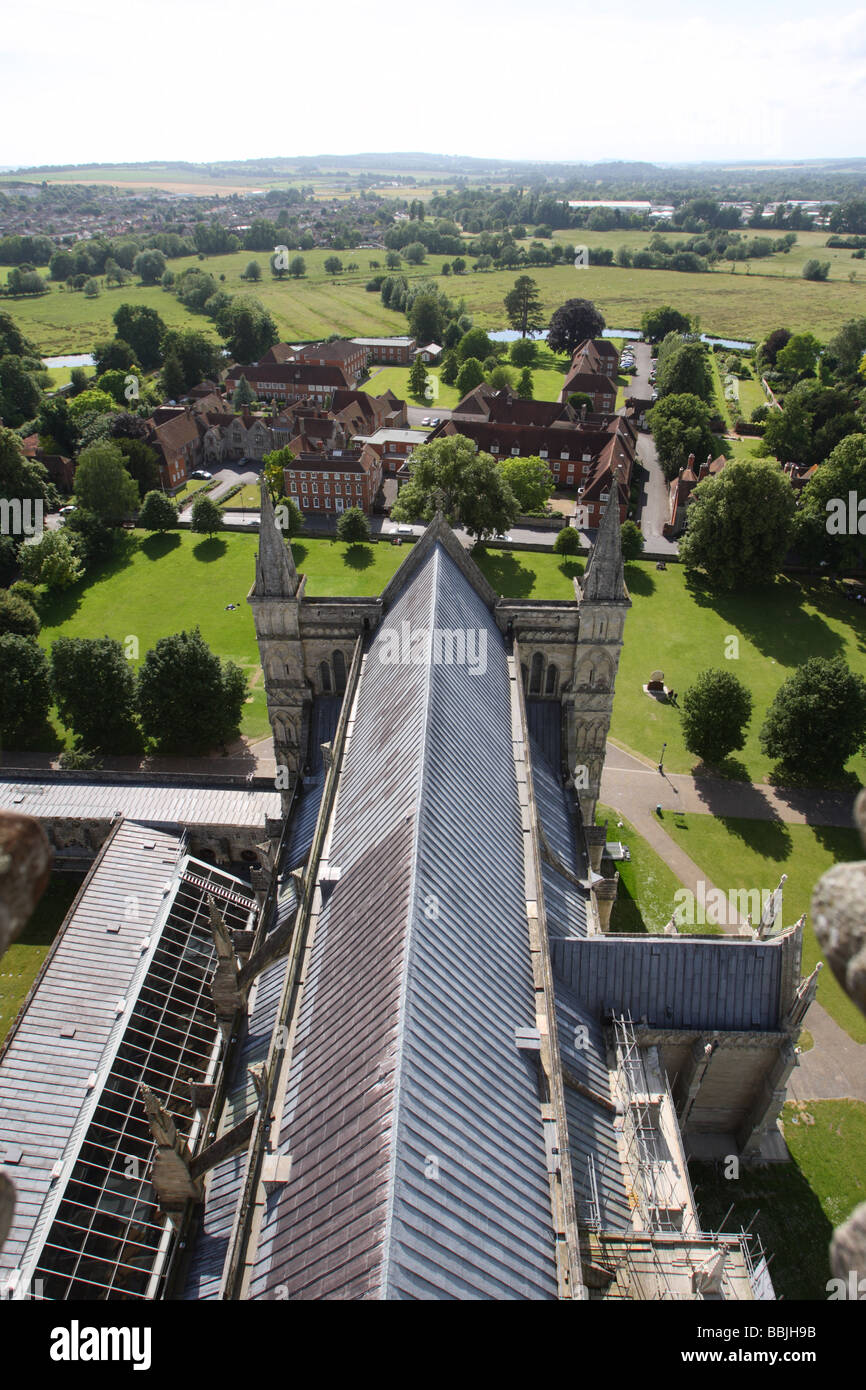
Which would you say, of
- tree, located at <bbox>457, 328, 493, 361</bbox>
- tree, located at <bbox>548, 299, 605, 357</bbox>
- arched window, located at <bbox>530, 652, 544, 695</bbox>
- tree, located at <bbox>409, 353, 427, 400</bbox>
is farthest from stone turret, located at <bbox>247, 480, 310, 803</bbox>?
tree, located at <bbox>548, 299, 605, 357</bbox>

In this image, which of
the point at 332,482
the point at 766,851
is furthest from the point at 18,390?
the point at 766,851

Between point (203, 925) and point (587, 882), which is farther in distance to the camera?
point (203, 925)

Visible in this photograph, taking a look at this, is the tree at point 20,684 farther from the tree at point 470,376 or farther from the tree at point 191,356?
the tree at point 470,376

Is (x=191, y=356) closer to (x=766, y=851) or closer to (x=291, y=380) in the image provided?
(x=291, y=380)

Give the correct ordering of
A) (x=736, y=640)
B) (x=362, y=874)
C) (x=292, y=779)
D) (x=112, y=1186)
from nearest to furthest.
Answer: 1. (x=362, y=874)
2. (x=112, y=1186)
3. (x=292, y=779)
4. (x=736, y=640)

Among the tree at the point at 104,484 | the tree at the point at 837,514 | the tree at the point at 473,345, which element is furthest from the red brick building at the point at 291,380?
the tree at the point at 837,514

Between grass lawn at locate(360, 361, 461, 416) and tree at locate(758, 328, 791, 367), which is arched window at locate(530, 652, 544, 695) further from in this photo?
tree at locate(758, 328, 791, 367)
